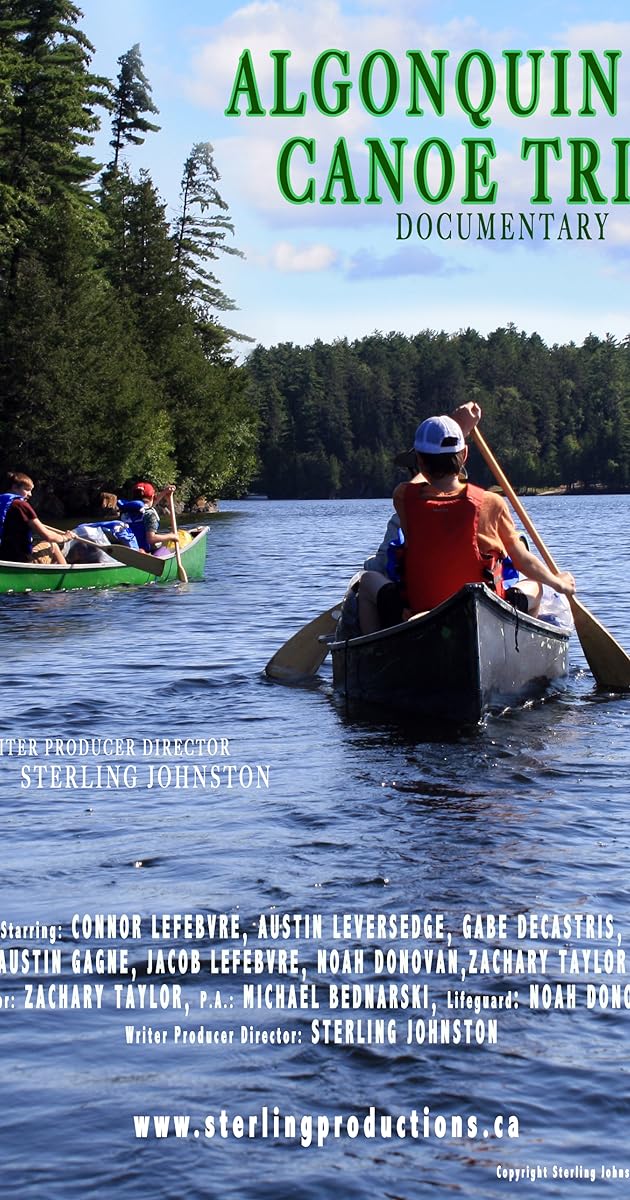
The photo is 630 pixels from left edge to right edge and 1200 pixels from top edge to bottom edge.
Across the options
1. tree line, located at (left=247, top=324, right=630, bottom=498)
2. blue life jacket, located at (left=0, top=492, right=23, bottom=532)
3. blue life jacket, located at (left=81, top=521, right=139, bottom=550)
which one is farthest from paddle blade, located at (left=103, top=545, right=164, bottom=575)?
tree line, located at (left=247, top=324, right=630, bottom=498)

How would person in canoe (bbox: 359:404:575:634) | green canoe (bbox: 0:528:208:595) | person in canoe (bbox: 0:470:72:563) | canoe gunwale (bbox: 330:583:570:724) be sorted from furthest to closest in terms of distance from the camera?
1. green canoe (bbox: 0:528:208:595)
2. person in canoe (bbox: 0:470:72:563)
3. canoe gunwale (bbox: 330:583:570:724)
4. person in canoe (bbox: 359:404:575:634)

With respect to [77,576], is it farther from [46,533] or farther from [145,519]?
[145,519]

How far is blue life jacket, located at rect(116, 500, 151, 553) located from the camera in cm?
2183

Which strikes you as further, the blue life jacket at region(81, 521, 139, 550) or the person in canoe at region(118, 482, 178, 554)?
the person in canoe at region(118, 482, 178, 554)

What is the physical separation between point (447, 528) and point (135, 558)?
12481mm

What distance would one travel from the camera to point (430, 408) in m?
155

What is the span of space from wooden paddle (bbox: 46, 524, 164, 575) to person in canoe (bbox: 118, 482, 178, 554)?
655 mm

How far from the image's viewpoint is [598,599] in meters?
19.6

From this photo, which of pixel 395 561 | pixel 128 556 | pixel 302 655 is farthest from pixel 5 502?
pixel 395 561

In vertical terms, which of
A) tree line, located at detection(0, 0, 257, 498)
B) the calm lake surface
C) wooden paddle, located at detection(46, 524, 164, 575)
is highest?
tree line, located at detection(0, 0, 257, 498)

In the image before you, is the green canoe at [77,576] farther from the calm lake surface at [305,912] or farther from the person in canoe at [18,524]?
the calm lake surface at [305,912]

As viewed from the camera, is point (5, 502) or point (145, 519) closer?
point (5, 502)

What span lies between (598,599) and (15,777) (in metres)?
12.6

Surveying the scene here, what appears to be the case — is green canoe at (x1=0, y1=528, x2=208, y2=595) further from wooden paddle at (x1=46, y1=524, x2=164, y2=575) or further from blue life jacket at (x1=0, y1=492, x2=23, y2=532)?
blue life jacket at (x1=0, y1=492, x2=23, y2=532)
